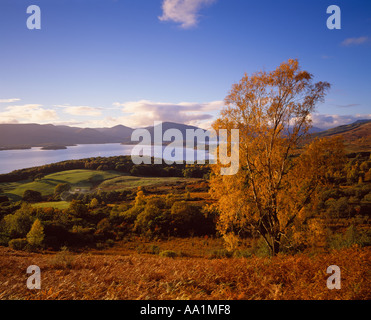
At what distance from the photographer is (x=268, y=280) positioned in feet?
20.2

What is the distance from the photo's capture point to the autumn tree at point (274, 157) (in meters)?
10.9

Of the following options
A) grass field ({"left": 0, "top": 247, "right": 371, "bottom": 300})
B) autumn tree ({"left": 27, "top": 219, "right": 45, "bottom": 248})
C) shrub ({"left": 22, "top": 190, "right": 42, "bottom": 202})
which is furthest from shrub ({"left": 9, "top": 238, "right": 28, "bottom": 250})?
shrub ({"left": 22, "top": 190, "right": 42, "bottom": 202})

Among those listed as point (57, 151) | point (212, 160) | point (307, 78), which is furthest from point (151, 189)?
point (57, 151)

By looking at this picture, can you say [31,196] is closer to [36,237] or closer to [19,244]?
[36,237]

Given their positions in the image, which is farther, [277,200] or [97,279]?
[277,200]

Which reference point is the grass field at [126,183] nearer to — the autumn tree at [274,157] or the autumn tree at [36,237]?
the autumn tree at [36,237]

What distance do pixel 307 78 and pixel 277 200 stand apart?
6841mm

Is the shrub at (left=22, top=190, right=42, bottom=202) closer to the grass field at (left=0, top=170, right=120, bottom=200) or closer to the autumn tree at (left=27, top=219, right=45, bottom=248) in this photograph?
the grass field at (left=0, top=170, right=120, bottom=200)

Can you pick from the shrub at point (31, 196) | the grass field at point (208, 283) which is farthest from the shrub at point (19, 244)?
the shrub at point (31, 196)

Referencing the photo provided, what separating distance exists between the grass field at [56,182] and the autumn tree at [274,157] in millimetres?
70184

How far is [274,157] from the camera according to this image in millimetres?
11398

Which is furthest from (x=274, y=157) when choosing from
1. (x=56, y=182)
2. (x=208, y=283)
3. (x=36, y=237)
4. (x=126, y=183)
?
(x=56, y=182)
